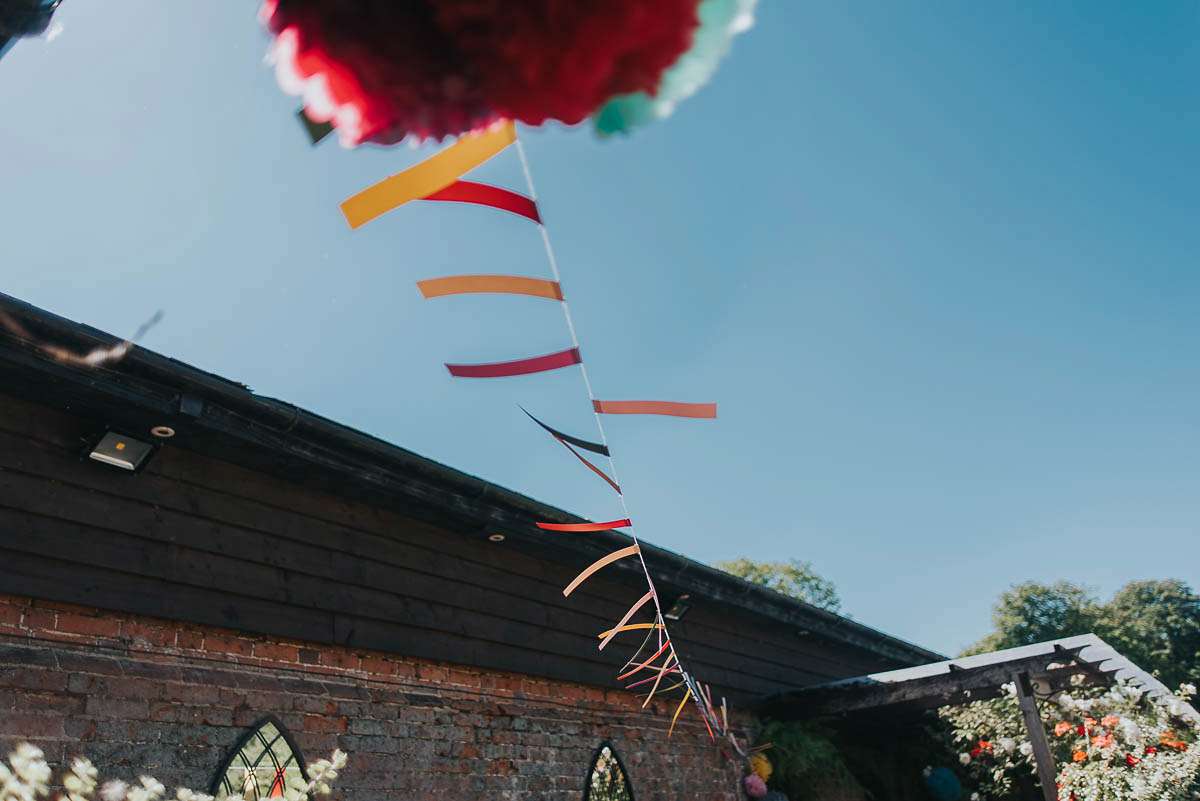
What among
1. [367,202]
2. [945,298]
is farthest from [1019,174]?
[367,202]

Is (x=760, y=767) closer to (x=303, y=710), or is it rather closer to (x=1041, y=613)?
(x=303, y=710)

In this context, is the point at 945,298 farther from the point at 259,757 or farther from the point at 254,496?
the point at 259,757

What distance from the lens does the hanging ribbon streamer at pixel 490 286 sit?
81.0 inches

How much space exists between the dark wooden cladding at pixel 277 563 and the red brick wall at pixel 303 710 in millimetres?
146

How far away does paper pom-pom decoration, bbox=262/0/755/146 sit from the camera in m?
0.73

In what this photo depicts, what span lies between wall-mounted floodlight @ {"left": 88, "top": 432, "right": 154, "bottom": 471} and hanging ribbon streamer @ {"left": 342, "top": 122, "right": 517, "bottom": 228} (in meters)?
3.40

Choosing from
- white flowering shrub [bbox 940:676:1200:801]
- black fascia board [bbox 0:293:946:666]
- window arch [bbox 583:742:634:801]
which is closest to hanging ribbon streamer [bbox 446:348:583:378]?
black fascia board [bbox 0:293:946:666]

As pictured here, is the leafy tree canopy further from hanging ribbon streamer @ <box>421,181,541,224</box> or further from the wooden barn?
hanging ribbon streamer @ <box>421,181,541,224</box>

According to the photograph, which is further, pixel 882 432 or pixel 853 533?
pixel 853 533

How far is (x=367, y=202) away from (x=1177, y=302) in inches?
398

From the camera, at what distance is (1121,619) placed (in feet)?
76.8

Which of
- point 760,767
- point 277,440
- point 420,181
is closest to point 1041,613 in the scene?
point 760,767

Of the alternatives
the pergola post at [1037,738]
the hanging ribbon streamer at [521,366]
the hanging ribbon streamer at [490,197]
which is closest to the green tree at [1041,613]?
the pergola post at [1037,738]

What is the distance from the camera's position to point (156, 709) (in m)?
3.93
